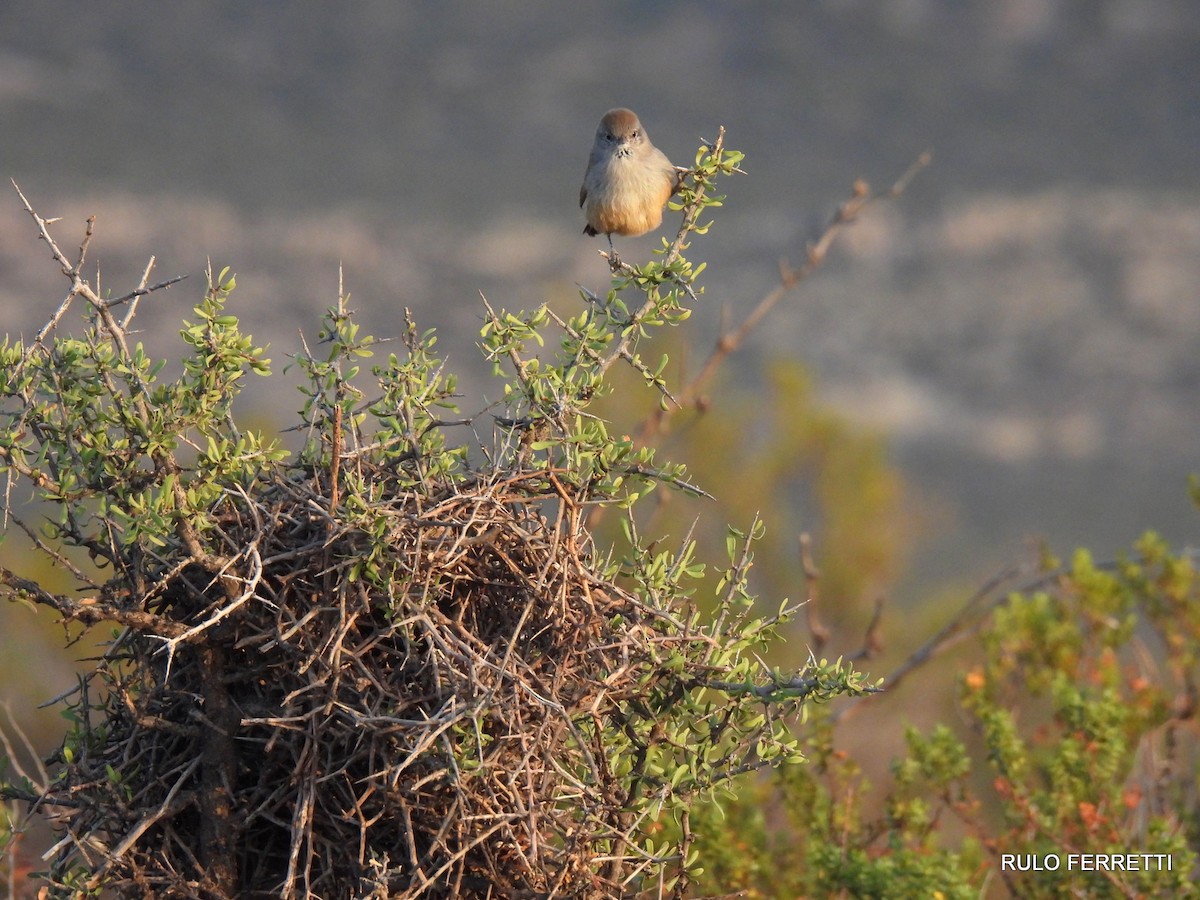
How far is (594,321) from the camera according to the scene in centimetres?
267

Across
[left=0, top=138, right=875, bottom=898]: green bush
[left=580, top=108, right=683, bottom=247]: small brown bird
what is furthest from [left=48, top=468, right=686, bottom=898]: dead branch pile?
[left=580, top=108, right=683, bottom=247]: small brown bird

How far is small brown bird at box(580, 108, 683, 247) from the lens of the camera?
4.08m

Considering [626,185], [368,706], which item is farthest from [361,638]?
[626,185]

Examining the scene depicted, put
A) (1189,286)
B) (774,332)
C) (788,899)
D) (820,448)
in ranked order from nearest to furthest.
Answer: (788,899), (820,448), (774,332), (1189,286)

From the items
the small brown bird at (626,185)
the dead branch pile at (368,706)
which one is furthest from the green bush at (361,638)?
the small brown bird at (626,185)

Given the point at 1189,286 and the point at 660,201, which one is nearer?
the point at 660,201

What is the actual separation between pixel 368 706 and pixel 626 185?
2306 mm

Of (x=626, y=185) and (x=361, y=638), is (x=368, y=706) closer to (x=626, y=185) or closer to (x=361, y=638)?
(x=361, y=638)

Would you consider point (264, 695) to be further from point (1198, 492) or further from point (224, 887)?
point (1198, 492)

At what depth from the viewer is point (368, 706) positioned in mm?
2281

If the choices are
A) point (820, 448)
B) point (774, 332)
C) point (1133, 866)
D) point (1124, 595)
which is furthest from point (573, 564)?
point (774, 332)

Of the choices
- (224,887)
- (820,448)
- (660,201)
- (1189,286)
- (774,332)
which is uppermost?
(1189,286)

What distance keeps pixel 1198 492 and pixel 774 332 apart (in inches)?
646

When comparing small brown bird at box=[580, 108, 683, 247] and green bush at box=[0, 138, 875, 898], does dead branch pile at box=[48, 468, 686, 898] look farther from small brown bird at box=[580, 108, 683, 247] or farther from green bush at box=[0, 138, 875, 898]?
small brown bird at box=[580, 108, 683, 247]
